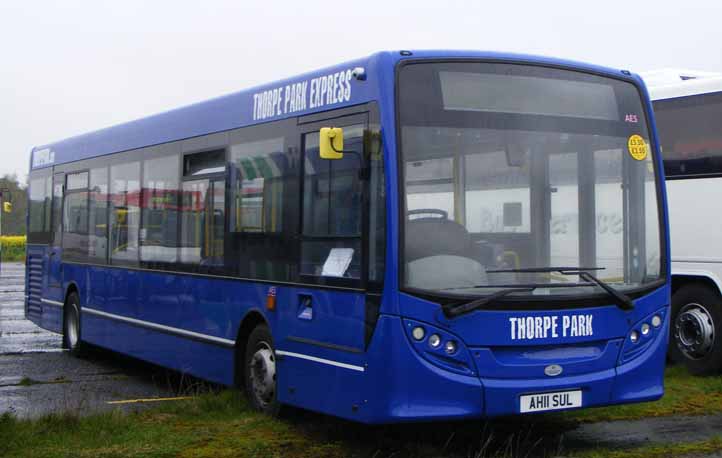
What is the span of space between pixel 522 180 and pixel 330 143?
1413 mm

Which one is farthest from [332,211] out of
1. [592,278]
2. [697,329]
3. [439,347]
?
[697,329]

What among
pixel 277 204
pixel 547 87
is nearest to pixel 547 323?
pixel 547 87

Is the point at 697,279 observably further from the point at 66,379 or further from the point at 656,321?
the point at 66,379

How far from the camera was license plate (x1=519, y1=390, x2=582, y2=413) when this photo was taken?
7.82 m

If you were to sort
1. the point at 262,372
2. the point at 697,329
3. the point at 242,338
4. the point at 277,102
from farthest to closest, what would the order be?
the point at 697,329
the point at 242,338
the point at 277,102
the point at 262,372

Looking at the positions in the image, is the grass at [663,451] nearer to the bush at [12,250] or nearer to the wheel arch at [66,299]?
the wheel arch at [66,299]

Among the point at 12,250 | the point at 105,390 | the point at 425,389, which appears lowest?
the point at 105,390

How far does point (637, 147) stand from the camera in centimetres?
878

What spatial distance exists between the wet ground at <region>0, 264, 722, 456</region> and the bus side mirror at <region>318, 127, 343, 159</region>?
251cm

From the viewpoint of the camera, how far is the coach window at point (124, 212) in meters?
13.1

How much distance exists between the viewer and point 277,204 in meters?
9.44

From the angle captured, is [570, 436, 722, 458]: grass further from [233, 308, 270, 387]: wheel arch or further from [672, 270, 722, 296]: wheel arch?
[672, 270, 722, 296]: wheel arch

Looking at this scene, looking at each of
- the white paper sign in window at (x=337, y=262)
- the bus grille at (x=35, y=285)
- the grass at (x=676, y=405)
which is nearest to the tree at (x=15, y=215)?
the bus grille at (x=35, y=285)

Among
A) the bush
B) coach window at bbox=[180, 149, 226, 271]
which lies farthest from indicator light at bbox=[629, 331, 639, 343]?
the bush
